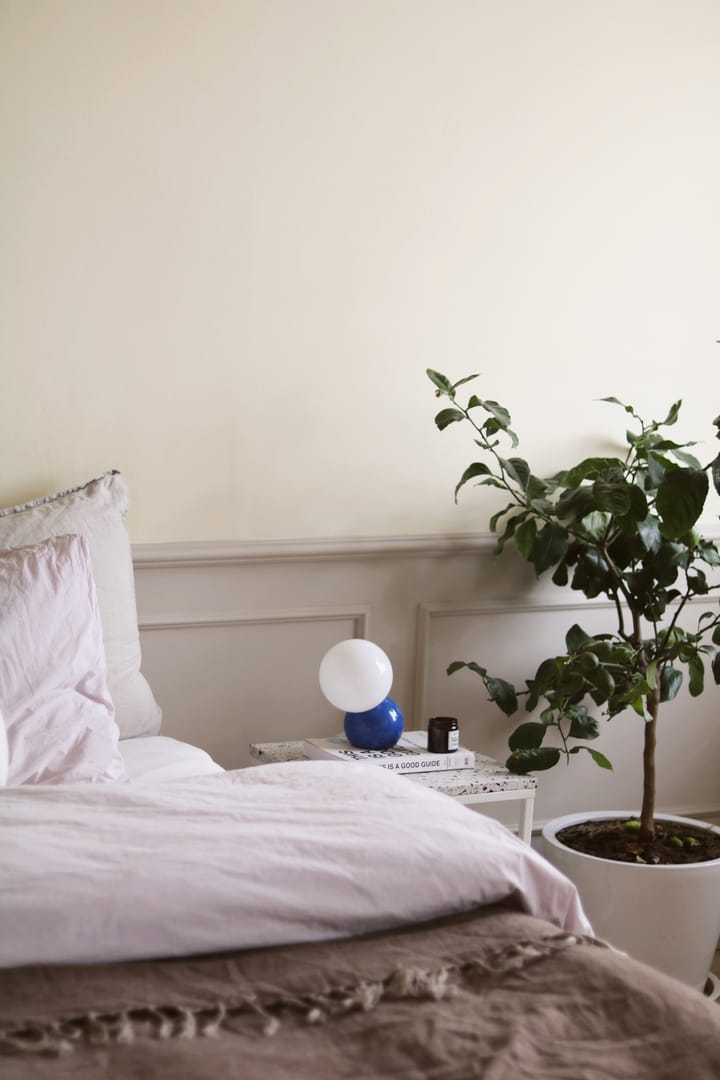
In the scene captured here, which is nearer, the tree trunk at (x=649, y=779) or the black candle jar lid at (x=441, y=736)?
the black candle jar lid at (x=441, y=736)

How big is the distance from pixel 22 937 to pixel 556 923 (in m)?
0.66

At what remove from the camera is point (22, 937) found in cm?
122

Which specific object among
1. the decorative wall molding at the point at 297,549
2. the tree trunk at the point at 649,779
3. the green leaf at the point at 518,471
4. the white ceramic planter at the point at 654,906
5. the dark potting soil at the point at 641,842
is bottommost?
the white ceramic planter at the point at 654,906

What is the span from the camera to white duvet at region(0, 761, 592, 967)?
1.26 meters

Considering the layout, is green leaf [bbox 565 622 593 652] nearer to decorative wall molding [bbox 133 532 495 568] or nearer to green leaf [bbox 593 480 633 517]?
decorative wall molding [bbox 133 532 495 568]

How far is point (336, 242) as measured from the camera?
8.99 feet

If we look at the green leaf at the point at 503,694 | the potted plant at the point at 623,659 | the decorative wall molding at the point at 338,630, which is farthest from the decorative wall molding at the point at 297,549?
the green leaf at the point at 503,694

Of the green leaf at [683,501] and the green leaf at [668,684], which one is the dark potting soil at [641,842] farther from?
the green leaf at [683,501]

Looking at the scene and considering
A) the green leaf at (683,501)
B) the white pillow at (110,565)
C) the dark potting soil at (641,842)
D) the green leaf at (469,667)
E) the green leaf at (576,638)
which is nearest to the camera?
the white pillow at (110,565)

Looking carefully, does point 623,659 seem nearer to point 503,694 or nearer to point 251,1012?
point 503,694

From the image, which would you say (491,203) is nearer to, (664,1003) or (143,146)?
(143,146)

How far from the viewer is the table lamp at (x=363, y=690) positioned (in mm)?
2385

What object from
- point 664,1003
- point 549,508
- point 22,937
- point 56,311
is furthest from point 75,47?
point 664,1003

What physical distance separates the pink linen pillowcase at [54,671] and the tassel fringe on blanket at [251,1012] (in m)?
0.76
